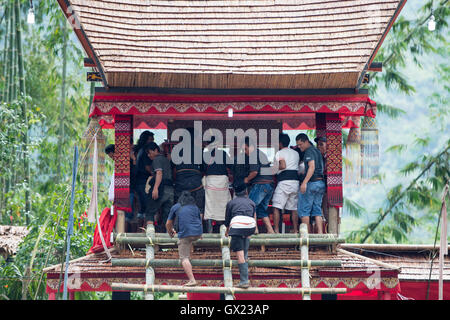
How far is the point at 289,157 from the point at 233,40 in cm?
178

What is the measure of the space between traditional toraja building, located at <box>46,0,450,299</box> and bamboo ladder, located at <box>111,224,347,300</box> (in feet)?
0.82

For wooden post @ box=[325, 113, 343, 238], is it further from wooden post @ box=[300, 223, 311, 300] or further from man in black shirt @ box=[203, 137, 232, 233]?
man in black shirt @ box=[203, 137, 232, 233]

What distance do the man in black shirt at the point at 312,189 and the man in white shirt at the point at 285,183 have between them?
147 mm

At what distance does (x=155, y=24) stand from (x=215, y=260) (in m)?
3.61

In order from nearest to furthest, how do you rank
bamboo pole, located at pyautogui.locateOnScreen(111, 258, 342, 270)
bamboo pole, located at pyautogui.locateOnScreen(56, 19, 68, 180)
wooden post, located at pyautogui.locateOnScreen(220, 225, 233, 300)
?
wooden post, located at pyautogui.locateOnScreen(220, 225, 233, 300), bamboo pole, located at pyautogui.locateOnScreen(111, 258, 342, 270), bamboo pole, located at pyautogui.locateOnScreen(56, 19, 68, 180)

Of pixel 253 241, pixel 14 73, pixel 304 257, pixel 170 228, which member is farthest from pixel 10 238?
pixel 304 257

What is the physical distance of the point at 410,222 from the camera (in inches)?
738

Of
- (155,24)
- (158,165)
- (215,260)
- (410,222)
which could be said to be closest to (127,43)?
(155,24)

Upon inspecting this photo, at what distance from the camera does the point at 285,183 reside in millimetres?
10414

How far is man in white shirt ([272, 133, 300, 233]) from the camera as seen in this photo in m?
10.4

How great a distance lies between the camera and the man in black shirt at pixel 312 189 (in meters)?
10.2

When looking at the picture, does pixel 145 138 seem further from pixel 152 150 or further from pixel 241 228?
pixel 241 228

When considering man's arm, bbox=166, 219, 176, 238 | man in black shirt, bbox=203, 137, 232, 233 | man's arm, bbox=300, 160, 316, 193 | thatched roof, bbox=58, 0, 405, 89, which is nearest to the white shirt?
man's arm, bbox=300, 160, 316, 193
